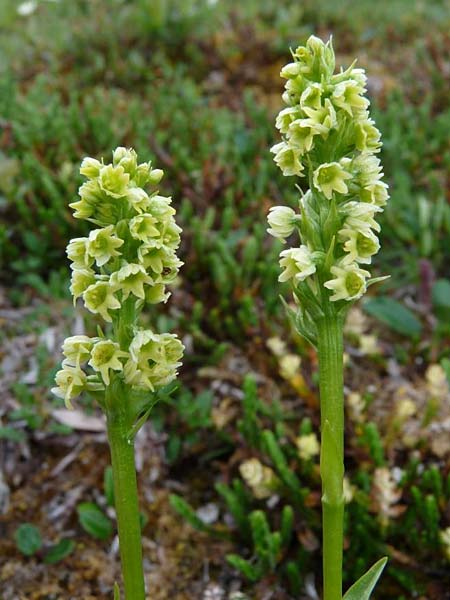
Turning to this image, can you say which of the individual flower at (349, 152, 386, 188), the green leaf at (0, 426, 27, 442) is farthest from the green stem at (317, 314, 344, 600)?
the green leaf at (0, 426, 27, 442)

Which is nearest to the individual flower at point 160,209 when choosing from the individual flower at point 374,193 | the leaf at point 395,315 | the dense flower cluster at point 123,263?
the dense flower cluster at point 123,263

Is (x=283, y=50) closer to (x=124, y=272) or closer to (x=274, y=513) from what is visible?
(x=274, y=513)

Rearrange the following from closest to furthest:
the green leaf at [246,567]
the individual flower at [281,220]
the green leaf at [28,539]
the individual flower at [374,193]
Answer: the individual flower at [374,193] → the individual flower at [281,220] → the green leaf at [246,567] → the green leaf at [28,539]

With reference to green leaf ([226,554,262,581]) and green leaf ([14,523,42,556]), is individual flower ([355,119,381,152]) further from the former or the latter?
green leaf ([14,523,42,556])

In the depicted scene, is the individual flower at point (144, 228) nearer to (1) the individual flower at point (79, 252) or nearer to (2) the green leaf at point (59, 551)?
(1) the individual flower at point (79, 252)

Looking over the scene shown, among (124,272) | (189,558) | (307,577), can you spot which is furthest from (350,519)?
(124,272)

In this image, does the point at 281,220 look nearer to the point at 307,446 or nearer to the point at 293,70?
the point at 293,70

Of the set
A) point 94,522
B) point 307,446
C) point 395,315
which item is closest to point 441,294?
point 395,315
